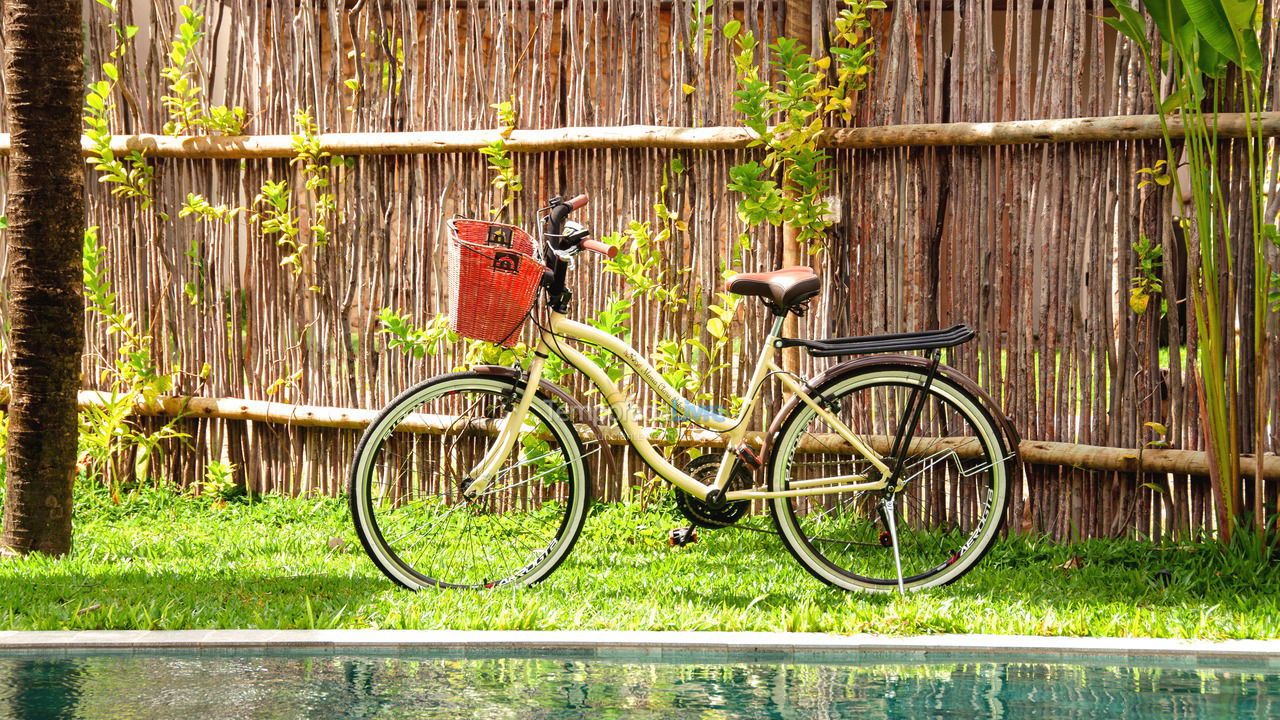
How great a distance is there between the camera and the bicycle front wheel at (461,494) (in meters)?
3.77

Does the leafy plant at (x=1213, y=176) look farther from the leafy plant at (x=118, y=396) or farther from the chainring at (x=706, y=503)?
the leafy plant at (x=118, y=396)

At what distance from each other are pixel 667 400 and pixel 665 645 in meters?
0.96

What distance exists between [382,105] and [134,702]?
2970mm

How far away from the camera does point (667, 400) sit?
3.92 m

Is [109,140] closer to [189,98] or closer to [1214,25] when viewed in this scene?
[189,98]

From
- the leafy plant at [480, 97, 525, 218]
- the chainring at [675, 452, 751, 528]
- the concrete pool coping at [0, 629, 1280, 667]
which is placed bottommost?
the concrete pool coping at [0, 629, 1280, 667]

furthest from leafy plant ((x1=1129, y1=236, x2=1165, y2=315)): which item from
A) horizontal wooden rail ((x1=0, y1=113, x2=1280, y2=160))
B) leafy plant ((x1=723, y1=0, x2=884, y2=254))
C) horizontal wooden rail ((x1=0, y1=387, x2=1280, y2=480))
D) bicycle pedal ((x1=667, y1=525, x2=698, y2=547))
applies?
bicycle pedal ((x1=667, y1=525, x2=698, y2=547))

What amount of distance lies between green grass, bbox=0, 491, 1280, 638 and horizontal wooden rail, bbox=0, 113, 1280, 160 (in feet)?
4.68

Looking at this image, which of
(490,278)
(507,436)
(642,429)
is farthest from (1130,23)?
(507,436)

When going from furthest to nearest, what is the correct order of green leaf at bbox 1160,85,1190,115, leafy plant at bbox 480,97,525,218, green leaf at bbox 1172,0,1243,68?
1. leafy plant at bbox 480,97,525,218
2. green leaf at bbox 1160,85,1190,115
3. green leaf at bbox 1172,0,1243,68

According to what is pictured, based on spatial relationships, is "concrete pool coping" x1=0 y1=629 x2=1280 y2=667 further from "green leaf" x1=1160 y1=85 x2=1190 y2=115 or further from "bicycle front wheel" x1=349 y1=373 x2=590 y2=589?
"green leaf" x1=1160 y1=85 x2=1190 y2=115

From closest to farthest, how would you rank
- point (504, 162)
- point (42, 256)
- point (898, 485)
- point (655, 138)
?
point (898, 485) → point (42, 256) → point (655, 138) → point (504, 162)

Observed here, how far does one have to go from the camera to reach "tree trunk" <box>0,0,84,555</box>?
4117 millimetres

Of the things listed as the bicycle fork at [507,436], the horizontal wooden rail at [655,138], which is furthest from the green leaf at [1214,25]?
the bicycle fork at [507,436]
